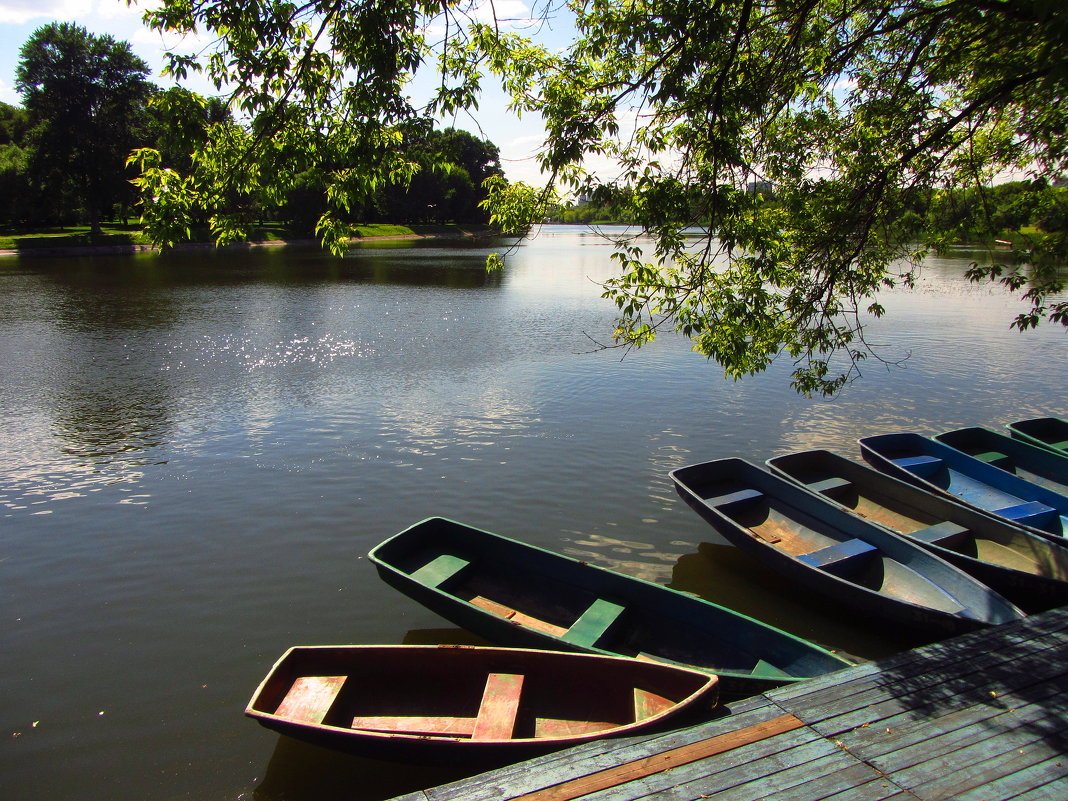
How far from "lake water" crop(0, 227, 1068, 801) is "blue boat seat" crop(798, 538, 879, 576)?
2.23 feet

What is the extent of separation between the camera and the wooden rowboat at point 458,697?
5484mm

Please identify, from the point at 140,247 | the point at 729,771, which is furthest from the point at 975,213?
the point at 140,247

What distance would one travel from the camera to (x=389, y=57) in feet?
23.2

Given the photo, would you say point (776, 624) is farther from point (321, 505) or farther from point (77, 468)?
point (77, 468)

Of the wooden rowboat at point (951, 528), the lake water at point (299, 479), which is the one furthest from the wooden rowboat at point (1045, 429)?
the wooden rowboat at point (951, 528)

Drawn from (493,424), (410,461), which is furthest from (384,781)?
(493,424)

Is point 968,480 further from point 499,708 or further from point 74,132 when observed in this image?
point 74,132

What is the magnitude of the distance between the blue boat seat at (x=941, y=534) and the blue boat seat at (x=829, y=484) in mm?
1577

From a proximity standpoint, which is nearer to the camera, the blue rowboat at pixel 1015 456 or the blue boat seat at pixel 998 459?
the blue rowboat at pixel 1015 456

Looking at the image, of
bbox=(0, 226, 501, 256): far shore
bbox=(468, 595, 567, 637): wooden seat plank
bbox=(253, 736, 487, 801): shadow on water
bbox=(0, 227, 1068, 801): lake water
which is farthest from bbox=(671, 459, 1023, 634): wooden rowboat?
bbox=(0, 226, 501, 256): far shore

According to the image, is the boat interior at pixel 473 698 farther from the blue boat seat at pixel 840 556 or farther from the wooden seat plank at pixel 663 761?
the blue boat seat at pixel 840 556

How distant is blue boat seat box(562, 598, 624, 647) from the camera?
684 centimetres

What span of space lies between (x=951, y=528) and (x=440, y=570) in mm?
6860

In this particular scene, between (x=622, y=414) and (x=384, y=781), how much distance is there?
11.6 metres
